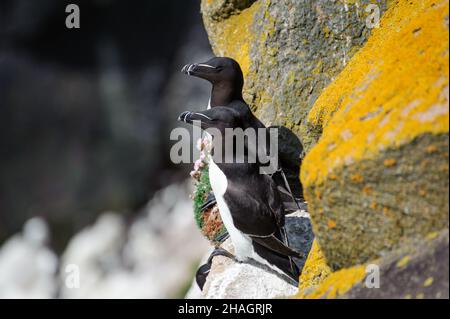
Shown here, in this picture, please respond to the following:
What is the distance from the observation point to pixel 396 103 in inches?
117

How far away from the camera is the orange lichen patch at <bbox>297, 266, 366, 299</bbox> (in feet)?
9.78

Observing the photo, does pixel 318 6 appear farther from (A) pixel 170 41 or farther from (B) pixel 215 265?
(A) pixel 170 41

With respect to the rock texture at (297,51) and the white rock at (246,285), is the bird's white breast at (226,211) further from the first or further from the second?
the rock texture at (297,51)

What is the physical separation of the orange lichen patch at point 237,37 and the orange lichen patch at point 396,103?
2.30 m

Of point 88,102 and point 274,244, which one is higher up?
point 274,244

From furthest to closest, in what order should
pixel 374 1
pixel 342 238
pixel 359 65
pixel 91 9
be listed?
pixel 91 9 < pixel 374 1 < pixel 359 65 < pixel 342 238

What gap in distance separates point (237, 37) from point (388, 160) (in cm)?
359

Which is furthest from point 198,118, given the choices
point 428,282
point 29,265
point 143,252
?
point 29,265

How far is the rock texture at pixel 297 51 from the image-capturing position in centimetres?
527

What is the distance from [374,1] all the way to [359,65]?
81 centimetres

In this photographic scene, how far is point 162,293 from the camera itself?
9.24m

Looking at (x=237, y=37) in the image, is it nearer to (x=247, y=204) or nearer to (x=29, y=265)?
(x=247, y=204)

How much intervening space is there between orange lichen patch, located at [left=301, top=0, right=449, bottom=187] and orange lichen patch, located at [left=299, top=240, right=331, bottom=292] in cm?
102
